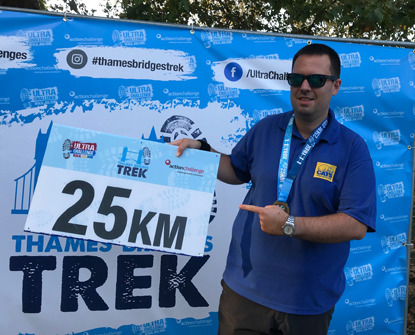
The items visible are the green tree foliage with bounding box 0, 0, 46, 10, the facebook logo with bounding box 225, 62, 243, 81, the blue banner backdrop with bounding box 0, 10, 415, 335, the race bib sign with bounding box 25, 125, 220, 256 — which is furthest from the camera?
the green tree foliage with bounding box 0, 0, 46, 10

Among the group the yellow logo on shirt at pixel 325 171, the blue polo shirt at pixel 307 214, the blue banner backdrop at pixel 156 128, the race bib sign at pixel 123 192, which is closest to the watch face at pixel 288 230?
the blue polo shirt at pixel 307 214

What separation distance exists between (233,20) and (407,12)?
8.66 feet

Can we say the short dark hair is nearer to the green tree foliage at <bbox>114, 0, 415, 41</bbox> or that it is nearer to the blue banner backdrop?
the blue banner backdrop

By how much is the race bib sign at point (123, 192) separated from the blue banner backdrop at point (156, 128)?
103 cm

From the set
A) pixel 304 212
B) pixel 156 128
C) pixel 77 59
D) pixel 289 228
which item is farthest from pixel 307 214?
pixel 77 59

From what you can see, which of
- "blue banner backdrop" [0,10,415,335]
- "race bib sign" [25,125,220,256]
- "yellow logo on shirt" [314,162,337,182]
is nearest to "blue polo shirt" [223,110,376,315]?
"yellow logo on shirt" [314,162,337,182]

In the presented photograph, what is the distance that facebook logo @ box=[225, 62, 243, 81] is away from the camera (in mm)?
3707

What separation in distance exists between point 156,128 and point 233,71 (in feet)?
2.35

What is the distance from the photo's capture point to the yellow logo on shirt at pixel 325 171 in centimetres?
224

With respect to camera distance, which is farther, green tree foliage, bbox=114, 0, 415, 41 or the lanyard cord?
green tree foliage, bbox=114, 0, 415, 41

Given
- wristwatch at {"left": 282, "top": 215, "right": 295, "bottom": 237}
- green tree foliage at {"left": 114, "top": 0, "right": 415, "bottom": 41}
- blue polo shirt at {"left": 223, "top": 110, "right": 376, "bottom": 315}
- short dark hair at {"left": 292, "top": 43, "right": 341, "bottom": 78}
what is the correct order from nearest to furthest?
wristwatch at {"left": 282, "top": 215, "right": 295, "bottom": 237} → blue polo shirt at {"left": 223, "top": 110, "right": 376, "bottom": 315} → short dark hair at {"left": 292, "top": 43, "right": 341, "bottom": 78} → green tree foliage at {"left": 114, "top": 0, "right": 415, "bottom": 41}

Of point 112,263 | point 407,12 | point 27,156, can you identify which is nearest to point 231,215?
point 112,263

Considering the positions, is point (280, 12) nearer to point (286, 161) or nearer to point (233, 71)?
point (233, 71)

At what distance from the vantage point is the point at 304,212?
7.43 ft
